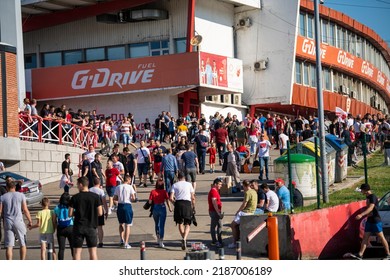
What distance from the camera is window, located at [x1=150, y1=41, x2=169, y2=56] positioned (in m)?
40.6

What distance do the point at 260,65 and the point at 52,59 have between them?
32.0 feet

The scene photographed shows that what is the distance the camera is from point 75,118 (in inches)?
1283

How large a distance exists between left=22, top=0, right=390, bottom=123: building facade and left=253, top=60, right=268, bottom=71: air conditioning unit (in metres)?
0.05

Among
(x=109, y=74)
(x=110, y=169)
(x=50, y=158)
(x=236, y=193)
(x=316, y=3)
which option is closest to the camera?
(x=316, y=3)

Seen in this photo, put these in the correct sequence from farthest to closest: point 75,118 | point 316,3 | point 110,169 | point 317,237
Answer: point 75,118 → point 110,169 → point 316,3 → point 317,237

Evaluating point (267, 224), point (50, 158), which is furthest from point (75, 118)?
point (267, 224)

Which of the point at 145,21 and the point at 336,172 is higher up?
the point at 145,21

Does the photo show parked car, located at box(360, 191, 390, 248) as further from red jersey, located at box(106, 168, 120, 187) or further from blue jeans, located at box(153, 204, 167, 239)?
red jersey, located at box(106, 168, 120, 187)

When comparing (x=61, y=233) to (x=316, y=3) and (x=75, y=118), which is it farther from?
(x=75, y=118)

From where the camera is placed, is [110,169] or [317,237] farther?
[110,169]

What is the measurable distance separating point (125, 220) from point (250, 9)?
2559cm

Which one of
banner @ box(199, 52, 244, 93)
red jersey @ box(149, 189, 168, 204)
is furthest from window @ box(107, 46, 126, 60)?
red jersey @ box(149, 189, 168, 204)

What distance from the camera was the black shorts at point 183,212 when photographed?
17.6 m

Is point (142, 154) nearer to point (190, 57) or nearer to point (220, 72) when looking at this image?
point (190, 57)
